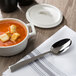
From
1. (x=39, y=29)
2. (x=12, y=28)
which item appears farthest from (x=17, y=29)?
(x=39, y=29)

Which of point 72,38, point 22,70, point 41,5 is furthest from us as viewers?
point 41,5

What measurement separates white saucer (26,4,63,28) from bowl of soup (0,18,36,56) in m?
0.13

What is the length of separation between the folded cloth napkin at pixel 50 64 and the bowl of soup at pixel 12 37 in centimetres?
6

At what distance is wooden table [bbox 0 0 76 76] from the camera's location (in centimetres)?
74

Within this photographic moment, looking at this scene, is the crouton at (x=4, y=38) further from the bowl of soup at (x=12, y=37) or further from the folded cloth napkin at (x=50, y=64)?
the folded cloth napkin at (x=50, y=64)

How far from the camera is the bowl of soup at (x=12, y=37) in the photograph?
706 mm

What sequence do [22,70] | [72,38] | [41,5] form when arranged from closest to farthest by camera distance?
[22,70]
[72,38]
[41,5]

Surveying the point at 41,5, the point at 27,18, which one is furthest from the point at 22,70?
the point at 41,5

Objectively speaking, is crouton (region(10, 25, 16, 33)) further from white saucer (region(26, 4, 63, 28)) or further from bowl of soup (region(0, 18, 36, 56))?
white saucer (region(26, 4, 63, 28))

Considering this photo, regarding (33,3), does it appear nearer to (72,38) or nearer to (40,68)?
(72,38)

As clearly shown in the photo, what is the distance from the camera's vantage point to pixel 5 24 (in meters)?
0.79

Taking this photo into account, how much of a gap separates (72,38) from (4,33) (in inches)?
11.8

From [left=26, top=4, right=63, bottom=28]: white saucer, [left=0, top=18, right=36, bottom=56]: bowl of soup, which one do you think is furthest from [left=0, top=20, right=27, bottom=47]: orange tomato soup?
[left=26, top=4, right=63, bottom=28]: white saucer

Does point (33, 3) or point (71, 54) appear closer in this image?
point (71, 54)
